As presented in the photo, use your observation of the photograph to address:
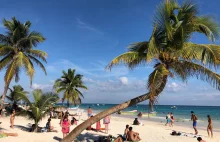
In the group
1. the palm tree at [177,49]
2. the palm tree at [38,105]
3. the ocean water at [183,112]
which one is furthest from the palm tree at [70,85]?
the palm tree at [177,49]

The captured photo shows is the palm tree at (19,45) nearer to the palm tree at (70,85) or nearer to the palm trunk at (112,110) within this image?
the palm trunk at (112,110)

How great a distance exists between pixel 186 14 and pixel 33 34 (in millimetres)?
13135

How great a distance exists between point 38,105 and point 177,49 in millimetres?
10286

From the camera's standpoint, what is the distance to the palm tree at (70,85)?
34281 millimetres

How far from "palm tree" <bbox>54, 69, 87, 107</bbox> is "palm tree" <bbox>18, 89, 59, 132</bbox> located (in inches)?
752

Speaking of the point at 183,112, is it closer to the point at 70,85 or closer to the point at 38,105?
the point at 70,85

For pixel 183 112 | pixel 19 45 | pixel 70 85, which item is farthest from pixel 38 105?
pixel 183 112

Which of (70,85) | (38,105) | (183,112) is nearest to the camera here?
(38,105)

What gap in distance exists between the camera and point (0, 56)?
16.6 meters

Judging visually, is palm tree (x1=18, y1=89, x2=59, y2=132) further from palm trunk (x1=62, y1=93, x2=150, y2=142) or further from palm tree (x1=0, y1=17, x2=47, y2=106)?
palm trunk (x1=62, y1=93, x2=150, y2=142)

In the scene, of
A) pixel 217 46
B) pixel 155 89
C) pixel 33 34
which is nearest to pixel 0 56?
pixel 33 34

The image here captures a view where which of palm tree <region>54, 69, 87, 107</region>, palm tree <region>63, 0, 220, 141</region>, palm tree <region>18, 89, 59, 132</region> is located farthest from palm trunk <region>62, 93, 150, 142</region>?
palm tree <region>54, 69, 87, 107</region>

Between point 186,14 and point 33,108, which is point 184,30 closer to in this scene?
point 186,14

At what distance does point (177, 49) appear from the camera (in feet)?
25.2
